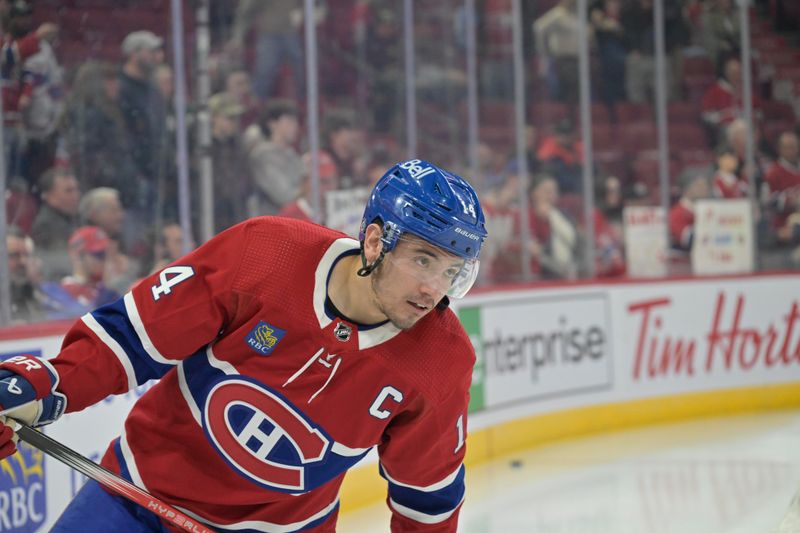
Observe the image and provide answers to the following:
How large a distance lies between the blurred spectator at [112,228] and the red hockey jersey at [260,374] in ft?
6.97

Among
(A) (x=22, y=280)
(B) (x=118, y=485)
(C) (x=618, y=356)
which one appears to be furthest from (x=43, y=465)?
(C) (x=618, y=356)

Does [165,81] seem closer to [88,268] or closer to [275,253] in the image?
[88,268]

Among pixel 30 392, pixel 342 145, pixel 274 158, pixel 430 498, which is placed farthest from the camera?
pixel 342 145

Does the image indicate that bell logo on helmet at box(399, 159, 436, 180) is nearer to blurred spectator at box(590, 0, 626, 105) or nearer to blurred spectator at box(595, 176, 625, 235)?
blurred spectator at box(595, 176, 625, 235)

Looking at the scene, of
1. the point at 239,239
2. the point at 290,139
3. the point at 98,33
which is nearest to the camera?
the point at 239,239

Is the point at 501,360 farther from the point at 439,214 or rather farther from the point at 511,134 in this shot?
the point at 439,214

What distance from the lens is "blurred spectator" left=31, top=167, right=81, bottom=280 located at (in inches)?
153

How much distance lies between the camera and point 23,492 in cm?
326

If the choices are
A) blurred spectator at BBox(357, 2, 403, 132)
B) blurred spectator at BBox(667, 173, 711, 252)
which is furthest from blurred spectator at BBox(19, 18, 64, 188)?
blurred spectator at BBox(667, 173, 711, 252)

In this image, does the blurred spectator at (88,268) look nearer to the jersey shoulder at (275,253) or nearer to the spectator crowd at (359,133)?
the spectator crowd at (359,133)

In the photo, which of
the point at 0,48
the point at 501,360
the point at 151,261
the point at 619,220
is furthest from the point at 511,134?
the point at 0,48

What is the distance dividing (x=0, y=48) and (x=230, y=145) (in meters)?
1.18

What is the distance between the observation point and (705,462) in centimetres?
552

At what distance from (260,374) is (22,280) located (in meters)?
2.00
